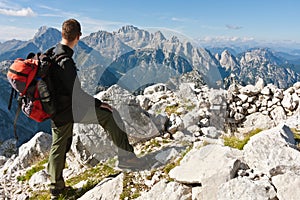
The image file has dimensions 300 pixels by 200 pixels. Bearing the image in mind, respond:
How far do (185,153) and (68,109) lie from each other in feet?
12.0

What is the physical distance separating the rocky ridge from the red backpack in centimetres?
245

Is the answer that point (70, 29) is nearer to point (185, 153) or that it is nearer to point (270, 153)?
point (185, 153)

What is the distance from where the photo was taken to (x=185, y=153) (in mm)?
7719

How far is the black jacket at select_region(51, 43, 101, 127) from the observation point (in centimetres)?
575

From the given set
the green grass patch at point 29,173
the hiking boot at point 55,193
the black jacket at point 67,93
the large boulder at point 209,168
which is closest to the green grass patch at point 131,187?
the large boulder at point 209,168

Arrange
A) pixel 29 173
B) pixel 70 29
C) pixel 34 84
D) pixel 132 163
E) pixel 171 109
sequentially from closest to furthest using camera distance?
pixel 34 84 < pixel 70 29 < pixel 132 163 < pixel 29 173 < pixel 171 109

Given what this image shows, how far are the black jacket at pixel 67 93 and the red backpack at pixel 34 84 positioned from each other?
0.15m

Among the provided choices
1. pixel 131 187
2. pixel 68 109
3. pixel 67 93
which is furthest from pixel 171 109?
pixel 67 93

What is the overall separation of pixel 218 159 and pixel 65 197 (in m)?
4.08

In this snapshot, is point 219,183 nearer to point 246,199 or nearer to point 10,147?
point 246,199

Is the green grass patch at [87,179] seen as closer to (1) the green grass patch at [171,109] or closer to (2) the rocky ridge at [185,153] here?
(2) the rocky ridge at [185,153]

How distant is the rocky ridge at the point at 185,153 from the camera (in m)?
4.96

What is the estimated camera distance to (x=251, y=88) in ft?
49.2

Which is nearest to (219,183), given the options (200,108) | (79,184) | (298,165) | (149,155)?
(298,165)
